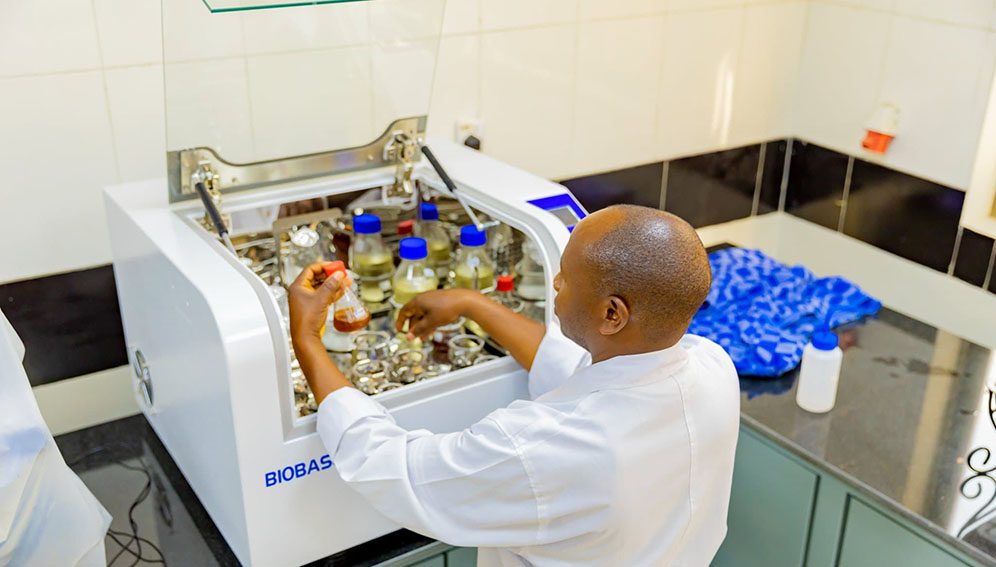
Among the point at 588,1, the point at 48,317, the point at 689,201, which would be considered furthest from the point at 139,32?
the point at 689,201

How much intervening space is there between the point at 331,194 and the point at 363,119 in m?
0.14

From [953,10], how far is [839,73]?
0.33m

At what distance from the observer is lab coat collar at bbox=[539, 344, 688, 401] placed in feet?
3.63

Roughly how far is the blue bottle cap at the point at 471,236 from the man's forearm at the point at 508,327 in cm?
12

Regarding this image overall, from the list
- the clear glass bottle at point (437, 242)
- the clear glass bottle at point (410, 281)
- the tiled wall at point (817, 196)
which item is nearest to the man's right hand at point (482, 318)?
the clear glass bottle at point (410, 281)

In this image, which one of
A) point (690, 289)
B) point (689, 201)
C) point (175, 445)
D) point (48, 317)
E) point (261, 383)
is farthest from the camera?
point (689, 201)

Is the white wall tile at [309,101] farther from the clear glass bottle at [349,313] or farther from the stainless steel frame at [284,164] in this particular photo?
the clear glass bottle at [349,313]

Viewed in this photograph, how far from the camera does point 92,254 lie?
168 centimetres

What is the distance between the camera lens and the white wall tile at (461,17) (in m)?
1.91

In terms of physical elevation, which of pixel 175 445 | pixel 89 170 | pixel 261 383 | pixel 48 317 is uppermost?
pixel 89 170

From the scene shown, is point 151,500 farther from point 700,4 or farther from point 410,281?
point 700,4

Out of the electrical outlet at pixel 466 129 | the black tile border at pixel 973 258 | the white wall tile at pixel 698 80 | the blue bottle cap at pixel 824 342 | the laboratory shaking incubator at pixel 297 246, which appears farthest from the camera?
the white wall tile at pixel 698 80

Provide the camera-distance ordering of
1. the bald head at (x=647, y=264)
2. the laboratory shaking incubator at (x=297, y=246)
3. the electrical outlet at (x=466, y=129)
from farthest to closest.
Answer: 1. the electrical outlet at (x=466, y=129)
2. the laboratory shaking incubator at (x=297, y=246)
3. the bald head at (x=647, y=264)

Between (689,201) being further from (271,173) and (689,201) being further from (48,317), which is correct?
(48,317)
